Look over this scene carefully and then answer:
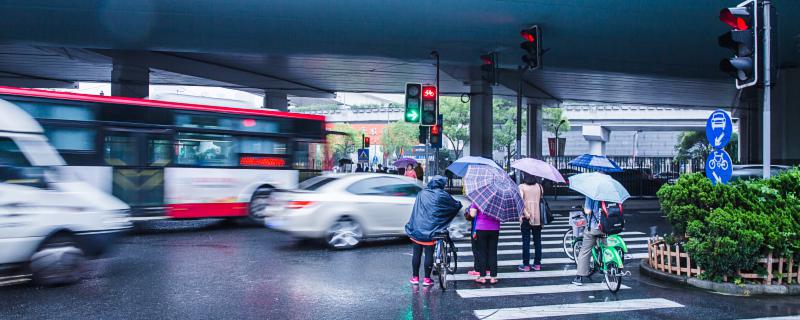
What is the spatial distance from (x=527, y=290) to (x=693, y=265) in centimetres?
251

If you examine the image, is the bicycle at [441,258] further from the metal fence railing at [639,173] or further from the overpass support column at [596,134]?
the overpass support column at [596,134]

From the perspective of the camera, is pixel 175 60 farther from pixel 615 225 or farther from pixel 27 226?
pixel 615 225

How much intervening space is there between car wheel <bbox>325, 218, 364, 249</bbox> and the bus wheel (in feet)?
13.2

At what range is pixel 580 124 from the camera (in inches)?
2633

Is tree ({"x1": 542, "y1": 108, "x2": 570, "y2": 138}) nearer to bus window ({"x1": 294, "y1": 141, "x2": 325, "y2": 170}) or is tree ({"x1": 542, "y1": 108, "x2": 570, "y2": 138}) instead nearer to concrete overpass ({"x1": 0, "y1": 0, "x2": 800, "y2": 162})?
concrete overpass ({"x1": 0, "y1": 0, "x2": 800, "y2": 162})

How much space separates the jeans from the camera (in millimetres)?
8180

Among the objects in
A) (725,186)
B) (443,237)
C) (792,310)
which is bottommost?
(792,310)

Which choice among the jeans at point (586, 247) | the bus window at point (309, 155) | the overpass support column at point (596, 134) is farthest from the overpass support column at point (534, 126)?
the jeans at point (586, 247)

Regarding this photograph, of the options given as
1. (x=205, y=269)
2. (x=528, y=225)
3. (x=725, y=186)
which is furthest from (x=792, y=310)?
(x=205, y=269)

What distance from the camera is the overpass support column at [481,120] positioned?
3127 centimetres

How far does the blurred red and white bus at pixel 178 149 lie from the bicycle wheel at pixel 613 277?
29.6 ft

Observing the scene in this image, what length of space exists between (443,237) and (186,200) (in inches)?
310

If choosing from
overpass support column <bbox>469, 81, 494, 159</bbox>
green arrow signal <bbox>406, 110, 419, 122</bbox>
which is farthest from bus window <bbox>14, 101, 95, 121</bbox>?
overpass support column <bbox>469, 81, 494, 159</bbox>

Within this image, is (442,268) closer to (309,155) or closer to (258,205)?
(258,205)
